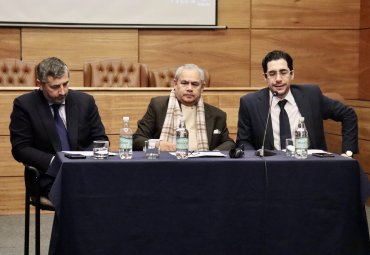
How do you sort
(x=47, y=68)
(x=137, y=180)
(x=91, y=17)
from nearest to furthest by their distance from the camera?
1. (x=137, y=180)
2. (x=47, y=68)
3. (x=91, y=17)

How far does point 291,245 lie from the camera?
3773 mm

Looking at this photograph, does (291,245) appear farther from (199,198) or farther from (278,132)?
(278,132)

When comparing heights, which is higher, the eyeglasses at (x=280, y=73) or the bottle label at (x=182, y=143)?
the eyeglasses at (x=280, y=73)

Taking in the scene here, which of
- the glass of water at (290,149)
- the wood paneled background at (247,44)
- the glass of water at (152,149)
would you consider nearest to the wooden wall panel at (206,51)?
the wood paneled background at (247,44)

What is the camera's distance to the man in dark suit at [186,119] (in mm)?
4613

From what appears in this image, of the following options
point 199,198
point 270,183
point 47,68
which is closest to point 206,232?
point 199,198

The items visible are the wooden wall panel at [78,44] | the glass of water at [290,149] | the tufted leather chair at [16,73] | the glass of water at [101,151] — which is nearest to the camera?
the glass of water at [101,151]

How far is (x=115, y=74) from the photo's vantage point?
7.70m

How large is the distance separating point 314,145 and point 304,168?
0.76m

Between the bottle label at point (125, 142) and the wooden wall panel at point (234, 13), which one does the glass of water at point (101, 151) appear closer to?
the bottle label at point (125, 142)

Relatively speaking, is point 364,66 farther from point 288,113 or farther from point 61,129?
point 61,129

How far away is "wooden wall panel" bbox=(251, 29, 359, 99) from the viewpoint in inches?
346

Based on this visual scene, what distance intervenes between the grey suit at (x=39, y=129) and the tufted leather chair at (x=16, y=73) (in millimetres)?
3119

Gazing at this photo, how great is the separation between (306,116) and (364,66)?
4671 millimetres
